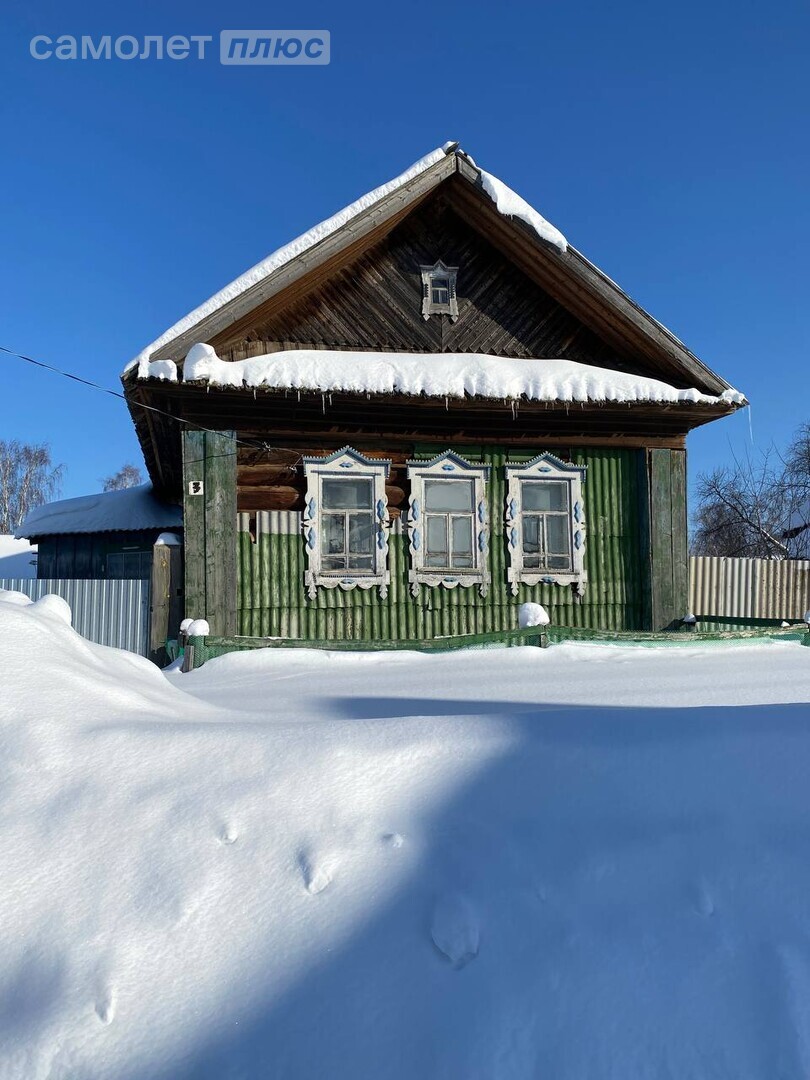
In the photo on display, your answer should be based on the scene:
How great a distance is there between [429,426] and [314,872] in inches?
286

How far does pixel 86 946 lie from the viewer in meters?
1.79

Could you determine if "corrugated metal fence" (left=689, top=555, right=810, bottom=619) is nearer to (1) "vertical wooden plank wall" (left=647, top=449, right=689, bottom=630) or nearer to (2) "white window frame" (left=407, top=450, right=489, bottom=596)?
(1) "vertical wooden plank wall" (left=647, top=449, right=689, bottom=630)

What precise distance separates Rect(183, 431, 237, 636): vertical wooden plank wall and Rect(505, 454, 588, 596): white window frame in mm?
3048

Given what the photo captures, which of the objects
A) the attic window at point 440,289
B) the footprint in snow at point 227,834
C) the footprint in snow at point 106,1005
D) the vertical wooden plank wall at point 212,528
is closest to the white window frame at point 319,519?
the vertical wooden plank wall at point 212,528

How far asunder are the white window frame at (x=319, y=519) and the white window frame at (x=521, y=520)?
141cm

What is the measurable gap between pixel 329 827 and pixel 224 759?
436mm

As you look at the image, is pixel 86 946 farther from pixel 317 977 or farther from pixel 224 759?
pixel 224 759

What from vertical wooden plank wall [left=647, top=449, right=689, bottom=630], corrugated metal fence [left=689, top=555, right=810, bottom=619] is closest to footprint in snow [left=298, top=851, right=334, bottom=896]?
vertical wooden plank wall [left=647, top=449, right=689, bottom=630]

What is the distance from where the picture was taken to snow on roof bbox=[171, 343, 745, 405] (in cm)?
795

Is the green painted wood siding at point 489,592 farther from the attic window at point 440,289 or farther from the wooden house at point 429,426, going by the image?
the attic window at point 440,289

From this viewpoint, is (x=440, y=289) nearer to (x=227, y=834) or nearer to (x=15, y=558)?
(x=227, y=834)

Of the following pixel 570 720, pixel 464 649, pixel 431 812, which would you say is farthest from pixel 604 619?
pixel 431 812

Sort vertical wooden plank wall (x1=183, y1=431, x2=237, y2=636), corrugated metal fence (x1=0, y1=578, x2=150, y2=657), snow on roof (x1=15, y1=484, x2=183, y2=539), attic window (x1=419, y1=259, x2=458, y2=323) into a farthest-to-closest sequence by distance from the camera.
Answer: snow on roof (x1=15, y1=484, x2=183, y2=539), attic window (x1=419, y1=259, x2=458, y2=323), corrugated metal fence (x1=0, y1=578, x2=150, y2=657), vertical wooden plank wall (x1=183, y1=431, x2=237, y2=636)

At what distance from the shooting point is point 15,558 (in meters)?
28.2
